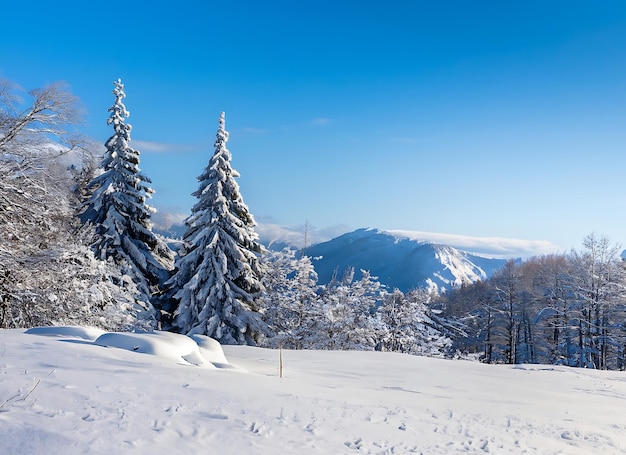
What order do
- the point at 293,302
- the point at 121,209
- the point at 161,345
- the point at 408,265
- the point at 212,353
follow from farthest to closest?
the point at 408,265
the point at 293,302
the point at 121,209
the point at 212,353
the point at 161,345

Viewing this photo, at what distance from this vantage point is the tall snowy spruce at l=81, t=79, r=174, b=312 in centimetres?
1817

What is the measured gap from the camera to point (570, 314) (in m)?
30.3

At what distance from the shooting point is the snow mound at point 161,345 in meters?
7.82

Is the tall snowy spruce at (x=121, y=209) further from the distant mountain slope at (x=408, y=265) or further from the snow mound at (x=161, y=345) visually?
the distant mountain slope at (x=408, y=265)

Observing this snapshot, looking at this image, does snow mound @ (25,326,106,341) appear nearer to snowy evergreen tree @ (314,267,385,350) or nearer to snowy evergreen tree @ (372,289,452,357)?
snowy evergreen tree @ (314,267,385,350)

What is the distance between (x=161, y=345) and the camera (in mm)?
8070

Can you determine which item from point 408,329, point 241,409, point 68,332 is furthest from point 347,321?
point 241,409

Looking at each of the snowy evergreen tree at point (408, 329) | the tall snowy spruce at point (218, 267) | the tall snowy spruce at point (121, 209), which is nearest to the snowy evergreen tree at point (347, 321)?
the snowy evergreen tree at point (408, 329)

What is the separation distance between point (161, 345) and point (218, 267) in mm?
10959

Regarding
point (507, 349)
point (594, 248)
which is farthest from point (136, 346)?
point (507, 349)

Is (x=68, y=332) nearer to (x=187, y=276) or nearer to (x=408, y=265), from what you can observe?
(x=187, y=276)

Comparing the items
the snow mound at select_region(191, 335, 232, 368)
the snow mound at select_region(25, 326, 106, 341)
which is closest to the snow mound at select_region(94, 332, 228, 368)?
the snow mound at select_region(191, 335, 232, 368)

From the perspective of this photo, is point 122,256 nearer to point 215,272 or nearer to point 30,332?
point 215,272

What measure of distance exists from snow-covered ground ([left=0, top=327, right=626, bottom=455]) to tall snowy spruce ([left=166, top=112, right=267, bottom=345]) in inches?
385
